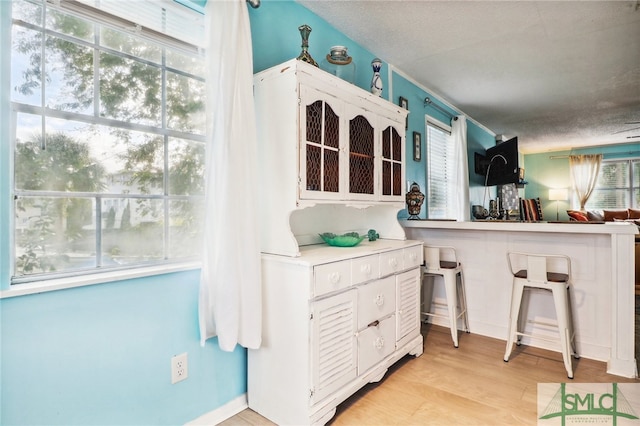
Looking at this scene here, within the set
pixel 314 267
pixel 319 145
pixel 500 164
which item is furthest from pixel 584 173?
pixel 314 267

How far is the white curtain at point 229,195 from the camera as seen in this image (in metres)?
1.63

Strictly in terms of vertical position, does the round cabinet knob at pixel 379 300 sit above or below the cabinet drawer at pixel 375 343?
above

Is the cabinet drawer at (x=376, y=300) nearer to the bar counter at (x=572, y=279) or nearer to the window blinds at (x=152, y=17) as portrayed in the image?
the bar counter at (x=572, y=279)

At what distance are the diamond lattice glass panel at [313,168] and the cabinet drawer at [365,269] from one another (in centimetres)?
47

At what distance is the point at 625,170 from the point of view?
758cm

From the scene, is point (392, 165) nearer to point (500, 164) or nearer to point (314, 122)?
point (314, 122)

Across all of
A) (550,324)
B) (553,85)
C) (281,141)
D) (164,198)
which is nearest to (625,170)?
(553,85)

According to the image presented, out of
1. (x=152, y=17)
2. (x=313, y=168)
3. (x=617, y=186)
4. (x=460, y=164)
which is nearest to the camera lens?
(x=152, y=17)

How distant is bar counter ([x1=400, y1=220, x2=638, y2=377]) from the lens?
2303mm

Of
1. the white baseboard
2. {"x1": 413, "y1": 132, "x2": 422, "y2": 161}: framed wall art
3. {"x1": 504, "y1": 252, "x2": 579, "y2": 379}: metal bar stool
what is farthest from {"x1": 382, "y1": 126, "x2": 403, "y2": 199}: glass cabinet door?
the white baseboard

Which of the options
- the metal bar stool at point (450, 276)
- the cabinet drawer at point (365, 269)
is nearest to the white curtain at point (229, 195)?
the cabinet drawer at point (365, 269)

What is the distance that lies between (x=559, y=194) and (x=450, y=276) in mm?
7172

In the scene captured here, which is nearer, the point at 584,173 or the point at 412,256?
the point at 412,256

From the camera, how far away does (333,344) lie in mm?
1776
